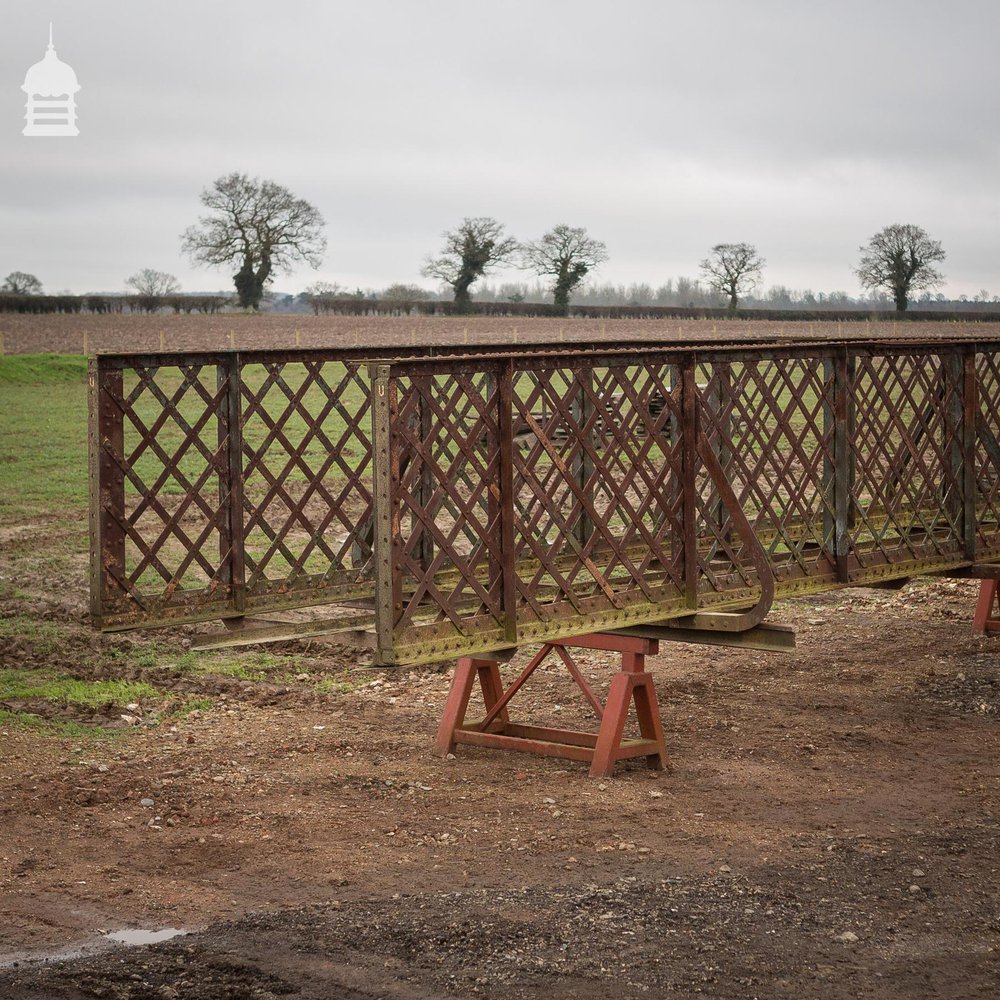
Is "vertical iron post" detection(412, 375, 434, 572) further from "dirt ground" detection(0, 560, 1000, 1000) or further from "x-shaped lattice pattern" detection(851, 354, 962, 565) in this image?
"x-shaped lattice pattern" detection(851, 354, 962, 565)

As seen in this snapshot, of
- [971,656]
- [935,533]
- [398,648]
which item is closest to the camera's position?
[398,648]

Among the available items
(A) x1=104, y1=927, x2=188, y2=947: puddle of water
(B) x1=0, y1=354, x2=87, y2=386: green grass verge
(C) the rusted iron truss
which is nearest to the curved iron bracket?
(C) the rusted iron truss

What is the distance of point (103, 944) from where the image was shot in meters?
6.29

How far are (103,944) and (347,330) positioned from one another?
48.3m

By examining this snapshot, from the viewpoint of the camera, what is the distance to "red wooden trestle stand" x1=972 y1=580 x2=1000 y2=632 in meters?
13.1

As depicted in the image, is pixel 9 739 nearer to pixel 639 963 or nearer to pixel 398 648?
pixel 398 648

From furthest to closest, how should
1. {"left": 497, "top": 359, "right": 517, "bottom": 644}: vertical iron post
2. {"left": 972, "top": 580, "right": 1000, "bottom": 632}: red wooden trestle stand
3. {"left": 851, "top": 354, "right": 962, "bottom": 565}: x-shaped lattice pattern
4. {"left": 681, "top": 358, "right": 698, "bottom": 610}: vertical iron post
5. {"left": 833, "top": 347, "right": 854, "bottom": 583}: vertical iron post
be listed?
{"left": 972, "top": 580, "right": 1000, "bottom": 632}: red wooden trestle stand
{"left": 851, "top": 354, "right": 962, "bottom": 565}: x-shaped lattice pattern
{"left": 833, "top": 347, "right": 854, "bottom": 583}: vertical iron post
{"left": 681, "top": 358, "right": 698, "bottom": 610}: vertical iron post
{"left": 497, "top": 359, "right": 517, "bottom": 644}: vertical iron post

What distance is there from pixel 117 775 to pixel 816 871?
170 inches

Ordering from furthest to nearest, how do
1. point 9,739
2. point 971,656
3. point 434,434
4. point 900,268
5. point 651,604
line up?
point 900,268, point 971,656, point 9,739, point 651,604, point 434,434

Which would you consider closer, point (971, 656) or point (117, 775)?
point (117, 775)

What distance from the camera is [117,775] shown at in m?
8.88

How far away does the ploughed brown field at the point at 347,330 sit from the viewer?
47553 mm

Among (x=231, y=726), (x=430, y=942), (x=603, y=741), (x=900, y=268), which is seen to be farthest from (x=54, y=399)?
(x=900, y=268)

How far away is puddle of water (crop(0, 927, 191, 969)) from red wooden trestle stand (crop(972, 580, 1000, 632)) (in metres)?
8.99
